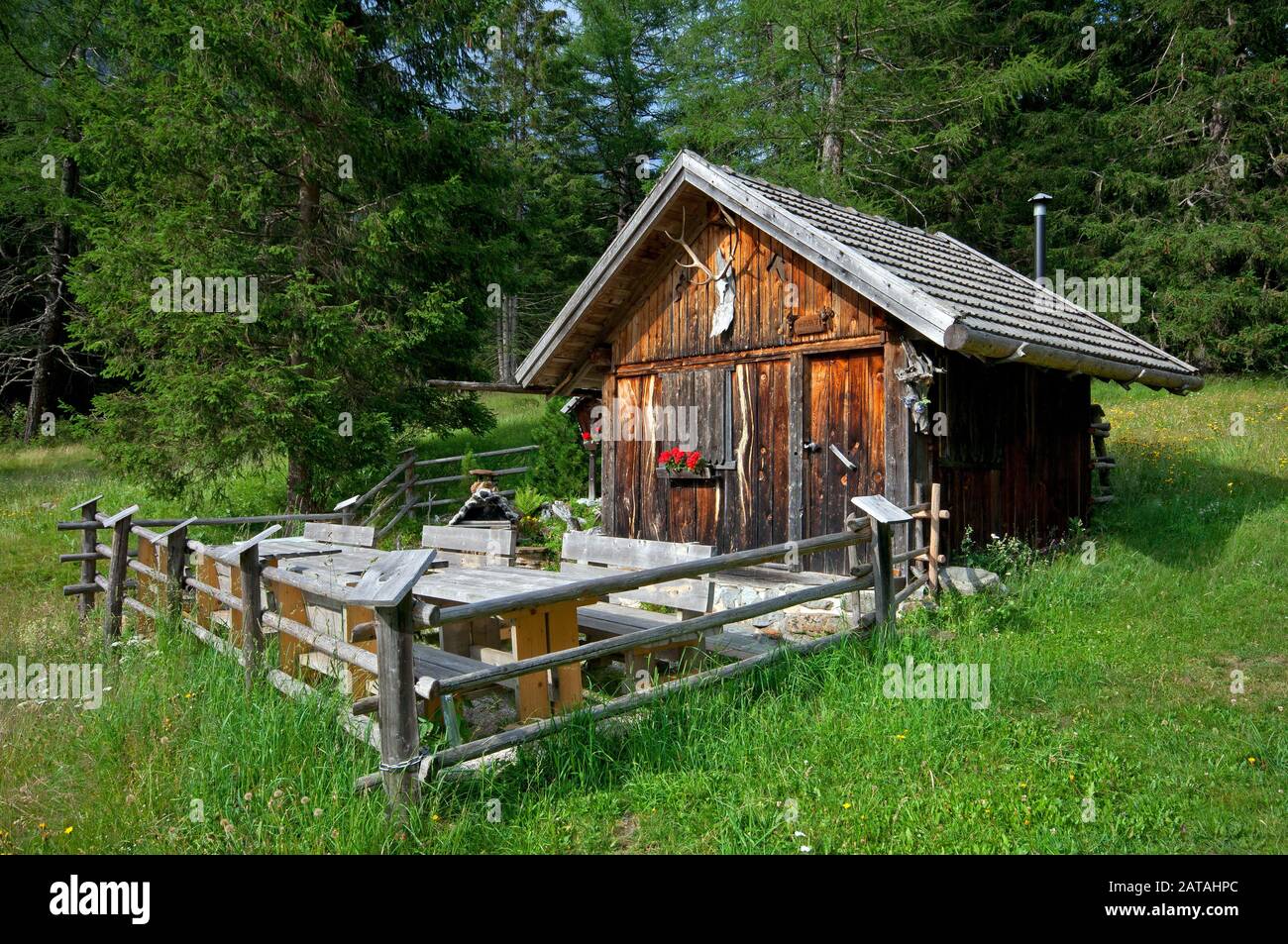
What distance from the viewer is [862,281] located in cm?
772

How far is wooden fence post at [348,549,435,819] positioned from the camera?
12.7ft

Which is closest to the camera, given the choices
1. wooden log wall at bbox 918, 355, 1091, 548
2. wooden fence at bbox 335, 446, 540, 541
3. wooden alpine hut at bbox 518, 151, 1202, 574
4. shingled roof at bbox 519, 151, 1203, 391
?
shingled roof at bbox 519, 151, 1203, 391

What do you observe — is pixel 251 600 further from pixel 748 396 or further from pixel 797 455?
pixel 748 396

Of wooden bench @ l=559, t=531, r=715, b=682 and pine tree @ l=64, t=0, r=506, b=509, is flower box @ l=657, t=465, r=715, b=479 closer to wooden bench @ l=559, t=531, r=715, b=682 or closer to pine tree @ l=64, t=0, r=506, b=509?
wooden bench @ l=559, t=531, r=715, b=682

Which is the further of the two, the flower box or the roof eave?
the flower box

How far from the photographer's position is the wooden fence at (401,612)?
3.93 metres

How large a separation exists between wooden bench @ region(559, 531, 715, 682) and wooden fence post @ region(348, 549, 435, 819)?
1.94m

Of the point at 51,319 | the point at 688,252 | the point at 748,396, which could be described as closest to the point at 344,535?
the point at 748,396

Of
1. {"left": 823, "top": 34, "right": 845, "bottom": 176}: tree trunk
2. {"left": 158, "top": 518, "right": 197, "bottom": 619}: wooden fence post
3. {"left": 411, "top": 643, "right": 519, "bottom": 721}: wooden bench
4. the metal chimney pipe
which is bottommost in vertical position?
{"left": 411, "top": 643, "right": 519, "bottom": 721}: wooden bench

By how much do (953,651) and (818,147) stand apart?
15182mm

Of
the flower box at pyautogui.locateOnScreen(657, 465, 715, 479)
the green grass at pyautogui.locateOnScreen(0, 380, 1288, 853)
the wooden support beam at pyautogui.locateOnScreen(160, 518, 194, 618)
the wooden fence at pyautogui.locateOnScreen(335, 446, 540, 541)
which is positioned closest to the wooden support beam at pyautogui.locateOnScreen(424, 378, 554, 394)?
the wooden fence at pyautogui.locateOnScreen(335, 446, 540, 541)

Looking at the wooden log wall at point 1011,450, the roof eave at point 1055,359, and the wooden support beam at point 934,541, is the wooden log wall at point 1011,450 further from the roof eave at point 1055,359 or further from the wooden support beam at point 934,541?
the roof eave at point 1055,359

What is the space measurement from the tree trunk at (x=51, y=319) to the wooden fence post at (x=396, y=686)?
21868mm
